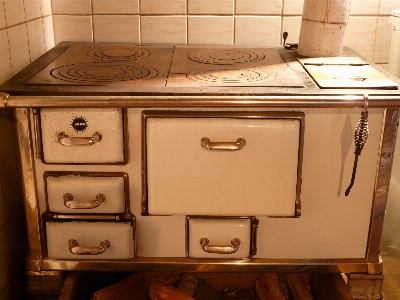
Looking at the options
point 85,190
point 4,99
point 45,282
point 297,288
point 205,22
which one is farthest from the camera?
point 205,22

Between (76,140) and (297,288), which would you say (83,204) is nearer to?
(76,140)

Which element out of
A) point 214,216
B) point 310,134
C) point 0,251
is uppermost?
point 310,134

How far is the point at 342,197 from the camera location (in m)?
1.28

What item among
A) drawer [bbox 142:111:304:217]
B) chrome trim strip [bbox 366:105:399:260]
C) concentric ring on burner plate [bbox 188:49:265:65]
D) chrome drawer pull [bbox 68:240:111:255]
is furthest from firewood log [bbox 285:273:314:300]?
concentric ring on burner plate [bbox 188:49:265:65]

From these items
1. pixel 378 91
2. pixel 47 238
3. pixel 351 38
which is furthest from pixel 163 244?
pixel 351 38

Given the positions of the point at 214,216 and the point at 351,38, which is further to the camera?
the point at 351,38

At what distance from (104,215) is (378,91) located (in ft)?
2.63

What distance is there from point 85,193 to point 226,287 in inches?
24.8

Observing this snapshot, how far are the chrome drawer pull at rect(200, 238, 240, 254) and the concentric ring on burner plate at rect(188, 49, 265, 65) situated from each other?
0.58m

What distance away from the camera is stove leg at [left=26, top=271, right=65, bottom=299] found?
1.35 metres

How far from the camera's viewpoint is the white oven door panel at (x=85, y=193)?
4.08 feet

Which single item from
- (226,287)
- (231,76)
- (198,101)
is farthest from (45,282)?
(231,76)

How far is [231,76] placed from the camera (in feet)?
4.40

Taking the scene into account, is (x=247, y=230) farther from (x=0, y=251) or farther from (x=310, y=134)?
(x=0, y=251)
